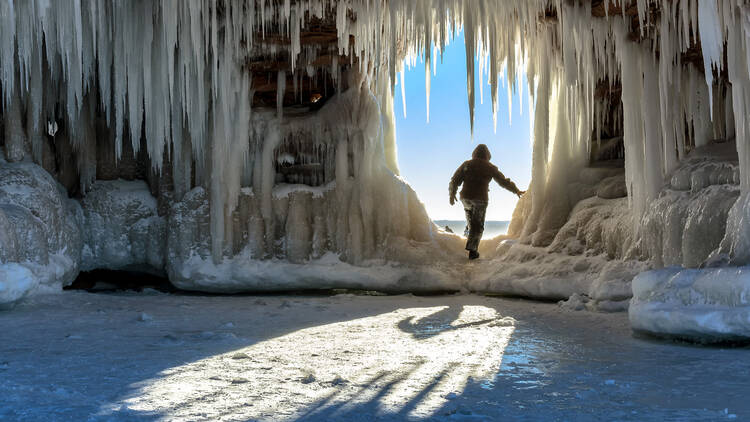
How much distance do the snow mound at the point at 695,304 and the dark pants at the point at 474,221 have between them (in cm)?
449

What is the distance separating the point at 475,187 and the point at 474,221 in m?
0.54

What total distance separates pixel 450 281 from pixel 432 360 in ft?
16.4

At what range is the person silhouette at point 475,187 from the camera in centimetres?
952

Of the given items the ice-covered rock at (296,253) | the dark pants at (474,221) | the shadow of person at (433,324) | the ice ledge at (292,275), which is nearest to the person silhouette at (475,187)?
the dark pants at (474,221)

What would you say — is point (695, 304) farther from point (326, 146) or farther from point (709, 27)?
point (326, 146)

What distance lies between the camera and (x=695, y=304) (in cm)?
458

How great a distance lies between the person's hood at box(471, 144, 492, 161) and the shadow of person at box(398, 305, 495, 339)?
3866mm

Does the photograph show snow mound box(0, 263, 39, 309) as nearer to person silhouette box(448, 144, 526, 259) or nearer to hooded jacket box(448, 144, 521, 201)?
person silhouette box(448, 144, 526, 259)

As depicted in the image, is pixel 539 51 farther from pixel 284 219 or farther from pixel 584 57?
pixel 284 219

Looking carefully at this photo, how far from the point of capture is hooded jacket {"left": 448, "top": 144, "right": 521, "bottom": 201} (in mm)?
9688

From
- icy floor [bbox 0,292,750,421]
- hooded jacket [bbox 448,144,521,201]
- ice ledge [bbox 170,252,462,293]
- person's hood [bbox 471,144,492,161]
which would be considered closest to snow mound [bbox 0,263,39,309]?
icy floor [bbox 0,292,750,421]

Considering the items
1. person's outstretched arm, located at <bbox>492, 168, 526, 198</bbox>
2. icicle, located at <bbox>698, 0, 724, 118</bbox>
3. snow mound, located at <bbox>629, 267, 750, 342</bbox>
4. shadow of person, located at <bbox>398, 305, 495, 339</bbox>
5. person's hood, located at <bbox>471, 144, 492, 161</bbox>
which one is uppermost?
icicle, located at <bbox>698, 0, 724, 118</bbox>

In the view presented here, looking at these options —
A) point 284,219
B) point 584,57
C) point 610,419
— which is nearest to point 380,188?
point 284,219

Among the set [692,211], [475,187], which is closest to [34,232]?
[475,187]
